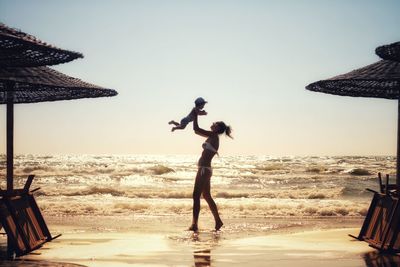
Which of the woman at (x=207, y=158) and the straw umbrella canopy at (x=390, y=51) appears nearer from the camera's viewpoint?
the straw umbrella canopy at (x=390, y=51)

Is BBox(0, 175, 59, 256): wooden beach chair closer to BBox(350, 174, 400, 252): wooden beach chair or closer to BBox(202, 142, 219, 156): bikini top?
BBox(202, 142, 219, 156): bikini top

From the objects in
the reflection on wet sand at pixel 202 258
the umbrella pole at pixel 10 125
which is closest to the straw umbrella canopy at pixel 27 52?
the umbrella pole at pixel 10 125

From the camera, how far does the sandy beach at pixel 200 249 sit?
655cm

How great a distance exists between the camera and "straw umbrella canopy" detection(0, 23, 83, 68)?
4.90 meters

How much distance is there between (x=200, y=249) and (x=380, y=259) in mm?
2163

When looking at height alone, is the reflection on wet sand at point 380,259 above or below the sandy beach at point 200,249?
above

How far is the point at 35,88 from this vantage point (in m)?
8.36

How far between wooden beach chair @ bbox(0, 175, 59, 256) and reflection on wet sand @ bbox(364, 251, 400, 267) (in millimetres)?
3861

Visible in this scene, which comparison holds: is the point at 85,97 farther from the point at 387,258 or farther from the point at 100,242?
the point at 387,258

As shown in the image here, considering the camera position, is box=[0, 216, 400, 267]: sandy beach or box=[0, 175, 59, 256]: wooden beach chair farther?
box=[0, 175, 59, 256]: wooden beach chair

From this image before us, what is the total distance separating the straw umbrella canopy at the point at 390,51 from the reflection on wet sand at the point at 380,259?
219 cm

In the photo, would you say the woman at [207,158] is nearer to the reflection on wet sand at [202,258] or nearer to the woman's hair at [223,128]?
the woman's hair at [223,128]

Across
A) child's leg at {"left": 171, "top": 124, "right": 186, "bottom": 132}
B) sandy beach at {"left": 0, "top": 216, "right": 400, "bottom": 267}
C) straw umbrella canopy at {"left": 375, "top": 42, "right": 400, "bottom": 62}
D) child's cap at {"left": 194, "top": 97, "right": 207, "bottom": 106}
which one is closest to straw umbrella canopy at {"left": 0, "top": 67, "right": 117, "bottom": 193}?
child's leg at {"left": 171, "top": 124, "right": 186, "bottom": 132}

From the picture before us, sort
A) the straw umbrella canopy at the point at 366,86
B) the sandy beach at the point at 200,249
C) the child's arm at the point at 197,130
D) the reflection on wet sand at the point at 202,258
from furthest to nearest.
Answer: the child's arm at the point at 197,130 < the straw umbrella canopy at the point at 366,86 < the sandy beach at the point at 200,249 < the reflection on wet sand at the point at 202,258
